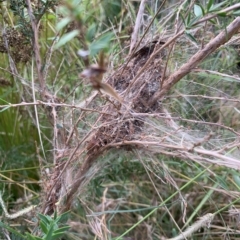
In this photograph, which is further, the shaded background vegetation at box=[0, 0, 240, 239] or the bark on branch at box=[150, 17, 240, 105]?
the shaded background vegetation at box=[0, 0, 240, 239]

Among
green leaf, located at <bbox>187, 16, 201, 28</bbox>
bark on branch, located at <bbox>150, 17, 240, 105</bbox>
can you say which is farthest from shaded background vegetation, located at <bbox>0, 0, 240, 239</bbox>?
green leaf, located at <bbox>187, 16, 201, 28</bbox>

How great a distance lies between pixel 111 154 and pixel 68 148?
0.09m

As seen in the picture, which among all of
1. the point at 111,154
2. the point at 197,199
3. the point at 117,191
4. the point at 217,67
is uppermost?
the point at 111,154

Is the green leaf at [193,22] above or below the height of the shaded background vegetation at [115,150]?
above

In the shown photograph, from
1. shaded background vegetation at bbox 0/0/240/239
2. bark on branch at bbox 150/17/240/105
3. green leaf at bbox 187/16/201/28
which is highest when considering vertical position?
green leaf at bbox 187/16/201/28

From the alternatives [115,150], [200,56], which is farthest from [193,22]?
[115,150]

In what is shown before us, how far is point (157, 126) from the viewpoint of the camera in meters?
0.78

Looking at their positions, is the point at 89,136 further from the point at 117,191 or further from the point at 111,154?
the point at 117,191

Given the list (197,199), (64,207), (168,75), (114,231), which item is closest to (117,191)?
(114,231)

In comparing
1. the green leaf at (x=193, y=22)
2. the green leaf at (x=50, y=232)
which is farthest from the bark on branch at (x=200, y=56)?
the green leaf at (x=50, y=232)

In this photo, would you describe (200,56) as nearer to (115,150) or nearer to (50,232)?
(115,150)

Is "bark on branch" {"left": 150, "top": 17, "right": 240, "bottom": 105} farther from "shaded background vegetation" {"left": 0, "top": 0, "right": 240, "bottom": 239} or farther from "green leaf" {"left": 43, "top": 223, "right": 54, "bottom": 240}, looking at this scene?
"green leaf" {"left": 43, "top": 223, "right": 54, "bottom": 240}

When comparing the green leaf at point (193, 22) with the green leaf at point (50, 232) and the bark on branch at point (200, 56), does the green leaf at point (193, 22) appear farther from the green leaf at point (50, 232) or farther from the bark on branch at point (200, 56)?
the green leaf at point (50, 232)

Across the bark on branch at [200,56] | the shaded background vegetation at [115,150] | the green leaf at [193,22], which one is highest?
the green leaf at [193,22]
